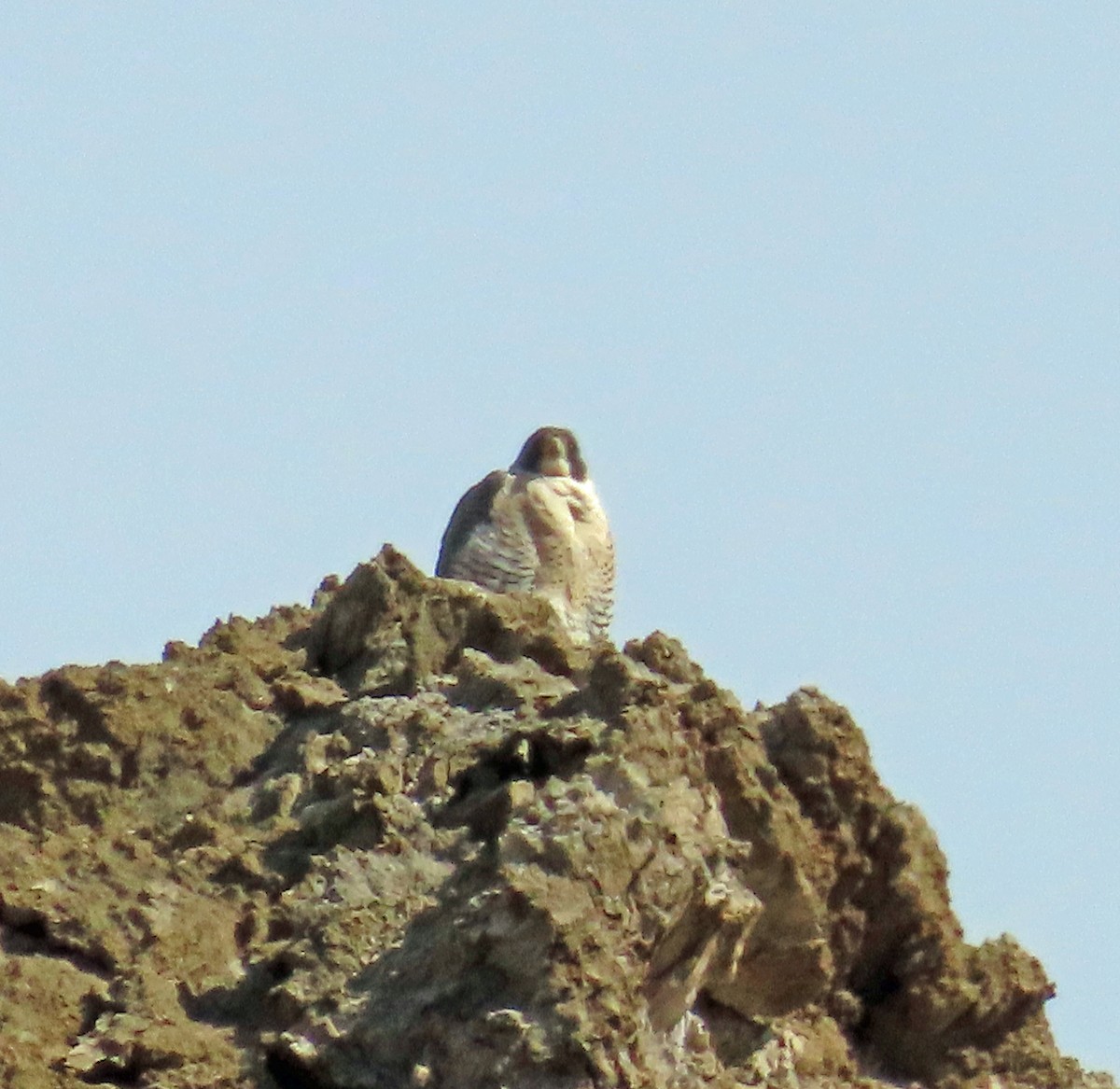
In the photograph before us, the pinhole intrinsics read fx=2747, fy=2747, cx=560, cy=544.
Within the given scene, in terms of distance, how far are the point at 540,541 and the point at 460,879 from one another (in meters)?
6.99

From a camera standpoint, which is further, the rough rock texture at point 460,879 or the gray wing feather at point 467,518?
the gray wing feather at point 467,518

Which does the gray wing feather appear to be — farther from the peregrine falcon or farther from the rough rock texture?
the rough rock texture

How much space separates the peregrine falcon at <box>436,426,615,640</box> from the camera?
16688 millimetres

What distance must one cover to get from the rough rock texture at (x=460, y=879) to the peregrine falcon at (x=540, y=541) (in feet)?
11.9

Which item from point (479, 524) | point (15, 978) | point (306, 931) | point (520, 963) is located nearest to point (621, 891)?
point (520, 963)

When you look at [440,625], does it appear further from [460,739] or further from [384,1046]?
[384,1046]

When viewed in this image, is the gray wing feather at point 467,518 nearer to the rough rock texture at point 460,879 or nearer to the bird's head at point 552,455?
the bird's head at point 552,455

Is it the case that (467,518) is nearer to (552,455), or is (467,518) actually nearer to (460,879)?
(552,455)

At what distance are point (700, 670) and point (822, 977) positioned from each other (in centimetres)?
144

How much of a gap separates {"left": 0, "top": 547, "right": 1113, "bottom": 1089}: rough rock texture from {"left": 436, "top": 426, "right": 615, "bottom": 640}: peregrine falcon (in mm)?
3613

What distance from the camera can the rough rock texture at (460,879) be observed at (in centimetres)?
955

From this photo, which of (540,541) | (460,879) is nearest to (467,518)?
(540,541)

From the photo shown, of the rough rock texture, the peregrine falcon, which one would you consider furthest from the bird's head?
the rough rock texture

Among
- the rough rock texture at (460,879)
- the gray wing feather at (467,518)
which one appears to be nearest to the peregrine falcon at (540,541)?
the gray wing feather at (467,518)
